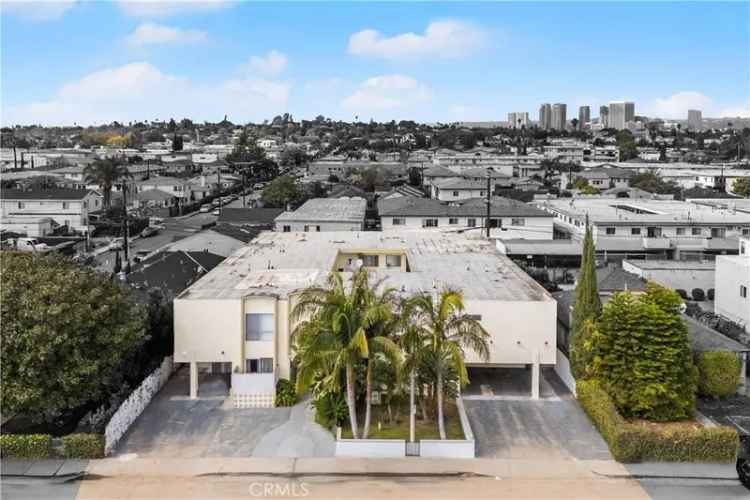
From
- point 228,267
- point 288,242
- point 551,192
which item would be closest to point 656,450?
point 228,267

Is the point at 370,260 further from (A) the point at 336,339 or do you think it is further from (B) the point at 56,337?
(B) the point at 56,337

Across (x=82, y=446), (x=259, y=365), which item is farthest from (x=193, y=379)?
(x=82, y=446)

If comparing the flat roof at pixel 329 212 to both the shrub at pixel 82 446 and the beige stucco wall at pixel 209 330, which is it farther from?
the shrub at pixel 82 446

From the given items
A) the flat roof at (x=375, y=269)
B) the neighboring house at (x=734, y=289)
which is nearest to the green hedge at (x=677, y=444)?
the flat roof at (x=375, y=269)

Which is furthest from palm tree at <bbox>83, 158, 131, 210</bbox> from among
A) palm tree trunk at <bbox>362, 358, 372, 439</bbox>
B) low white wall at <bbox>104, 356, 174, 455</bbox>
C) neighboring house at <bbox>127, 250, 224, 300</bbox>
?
palm tree trunk at <bbox>362, 358, 372, 439</bbox>

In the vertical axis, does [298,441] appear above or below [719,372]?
below

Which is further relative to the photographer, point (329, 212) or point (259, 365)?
point (329, 212)
